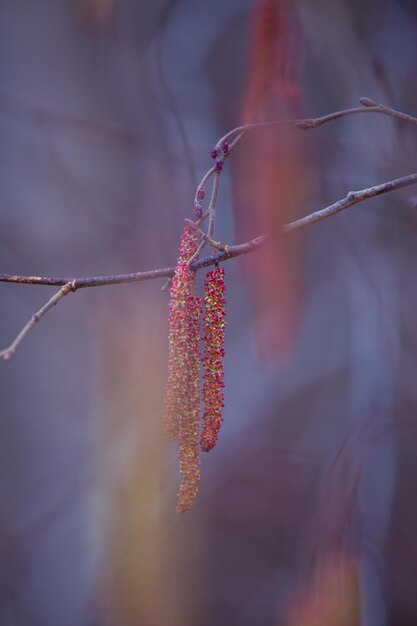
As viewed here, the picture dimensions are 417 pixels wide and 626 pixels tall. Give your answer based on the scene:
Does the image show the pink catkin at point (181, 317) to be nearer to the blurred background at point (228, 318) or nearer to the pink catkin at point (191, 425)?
the pink catkin at point (191, 425)

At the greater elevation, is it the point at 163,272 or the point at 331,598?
the point at 163,272

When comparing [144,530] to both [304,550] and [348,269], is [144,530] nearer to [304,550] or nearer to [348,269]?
→ [304,550]

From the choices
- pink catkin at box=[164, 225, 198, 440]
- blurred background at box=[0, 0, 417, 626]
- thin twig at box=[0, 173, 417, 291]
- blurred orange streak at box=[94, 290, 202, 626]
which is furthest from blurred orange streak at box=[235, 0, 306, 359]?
pink catkin at box=[164, 225, 198, 440]

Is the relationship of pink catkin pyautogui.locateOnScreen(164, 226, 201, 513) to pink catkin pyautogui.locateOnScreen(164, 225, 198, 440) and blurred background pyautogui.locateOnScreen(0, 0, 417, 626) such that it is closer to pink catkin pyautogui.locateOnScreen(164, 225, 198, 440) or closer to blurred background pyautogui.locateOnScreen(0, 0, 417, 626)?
pink catkin pyautogui.locateOnScreen(164, 225, 198, 440)

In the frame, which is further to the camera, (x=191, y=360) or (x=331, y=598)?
(x=331, y=598)

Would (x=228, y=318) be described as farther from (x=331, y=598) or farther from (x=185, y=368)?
(x=331, y=598)

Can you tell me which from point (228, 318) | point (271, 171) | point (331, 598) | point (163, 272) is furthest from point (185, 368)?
point (331, 598)

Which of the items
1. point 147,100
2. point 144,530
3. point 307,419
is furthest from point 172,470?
point 147,100
